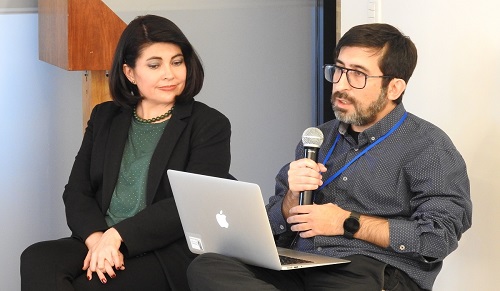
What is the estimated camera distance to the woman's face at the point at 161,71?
3.35 metres

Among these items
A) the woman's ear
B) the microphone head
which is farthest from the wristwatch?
the woman's ear

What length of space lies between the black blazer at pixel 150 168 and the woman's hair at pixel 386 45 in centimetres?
61

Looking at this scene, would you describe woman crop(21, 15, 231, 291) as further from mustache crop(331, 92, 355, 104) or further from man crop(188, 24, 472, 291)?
mustache crop(331, 92, 355, 104)

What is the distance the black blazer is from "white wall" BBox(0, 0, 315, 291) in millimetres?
1451

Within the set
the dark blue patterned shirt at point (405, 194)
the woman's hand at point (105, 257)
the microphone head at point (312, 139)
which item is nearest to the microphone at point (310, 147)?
the microphone head at point (312, 139)

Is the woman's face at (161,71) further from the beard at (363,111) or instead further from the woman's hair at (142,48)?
the beard at (363,111)

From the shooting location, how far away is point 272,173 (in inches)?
204

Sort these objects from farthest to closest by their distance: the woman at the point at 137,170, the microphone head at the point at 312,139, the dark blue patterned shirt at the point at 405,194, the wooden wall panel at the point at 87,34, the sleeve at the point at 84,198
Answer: the wooden wall panel at the point at 87,34, the sleeve at the point at 84,198, the woman at the point at 137,170, the microphone head at the point at 312,139, the dark blue patterned shirt at the point at 405,194

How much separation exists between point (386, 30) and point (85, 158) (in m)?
1.17

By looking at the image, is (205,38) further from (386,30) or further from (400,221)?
(400,221)

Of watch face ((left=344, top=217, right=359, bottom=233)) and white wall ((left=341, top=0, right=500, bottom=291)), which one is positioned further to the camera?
white wall ((left=341, top=0, right=500, bottom=291))

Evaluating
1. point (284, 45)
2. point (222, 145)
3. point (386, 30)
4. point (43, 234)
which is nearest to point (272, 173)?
point (284, 45)

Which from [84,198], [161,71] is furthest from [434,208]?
[84,198]

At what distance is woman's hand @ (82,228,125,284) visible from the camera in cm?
307
